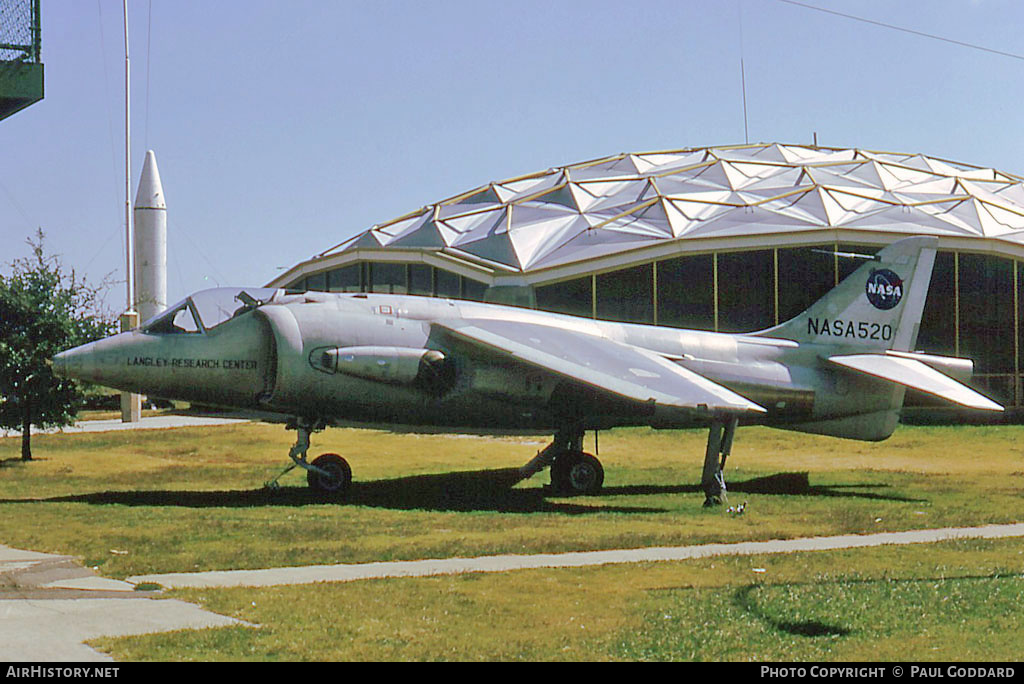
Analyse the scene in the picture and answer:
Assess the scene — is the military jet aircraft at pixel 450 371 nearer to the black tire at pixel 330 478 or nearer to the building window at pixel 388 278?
the black tire at pixel 330 478

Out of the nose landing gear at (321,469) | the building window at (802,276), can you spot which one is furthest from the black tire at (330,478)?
the building window at (802,276)

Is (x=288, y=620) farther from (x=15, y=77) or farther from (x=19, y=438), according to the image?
(x=19, y=438)

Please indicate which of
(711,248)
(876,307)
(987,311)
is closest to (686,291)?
(711,248)

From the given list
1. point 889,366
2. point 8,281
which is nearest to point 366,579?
point 889,366

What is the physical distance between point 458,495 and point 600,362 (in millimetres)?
3966

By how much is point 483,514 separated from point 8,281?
17300 millimetres

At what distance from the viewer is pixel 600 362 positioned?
760 inches

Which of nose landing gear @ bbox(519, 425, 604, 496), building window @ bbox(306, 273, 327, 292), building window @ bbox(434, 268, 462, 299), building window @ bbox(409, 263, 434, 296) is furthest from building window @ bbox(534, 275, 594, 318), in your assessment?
nose landing gear @ bbox(519, 425, 604, 496)

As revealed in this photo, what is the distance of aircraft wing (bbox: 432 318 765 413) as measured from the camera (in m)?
17.7

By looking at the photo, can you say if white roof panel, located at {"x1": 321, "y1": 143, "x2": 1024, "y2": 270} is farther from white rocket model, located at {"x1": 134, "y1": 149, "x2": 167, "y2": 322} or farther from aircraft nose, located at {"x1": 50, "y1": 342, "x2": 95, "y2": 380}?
aircraft nose, located at {"x1": 50, "y1": 342, "x2": 95, "y2": 380}

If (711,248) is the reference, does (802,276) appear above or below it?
below

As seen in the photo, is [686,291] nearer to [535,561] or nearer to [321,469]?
[321,469]

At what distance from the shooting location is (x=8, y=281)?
28.9 m

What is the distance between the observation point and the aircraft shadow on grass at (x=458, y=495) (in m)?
19.1
